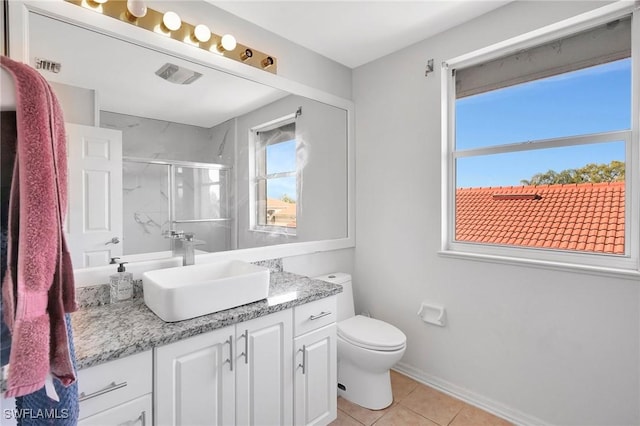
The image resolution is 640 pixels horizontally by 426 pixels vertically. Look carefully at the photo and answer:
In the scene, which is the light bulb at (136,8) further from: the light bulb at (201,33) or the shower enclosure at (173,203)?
the shower enclosure at (173,203)

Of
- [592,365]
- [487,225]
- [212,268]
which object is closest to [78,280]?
[212,268]

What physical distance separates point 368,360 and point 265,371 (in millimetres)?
740

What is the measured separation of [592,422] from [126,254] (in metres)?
2.52

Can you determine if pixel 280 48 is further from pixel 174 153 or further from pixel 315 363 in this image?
pixel 315 363

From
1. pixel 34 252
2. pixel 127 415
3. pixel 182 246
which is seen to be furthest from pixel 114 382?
pixel 182 246

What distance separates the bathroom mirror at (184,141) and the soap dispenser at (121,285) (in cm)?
10

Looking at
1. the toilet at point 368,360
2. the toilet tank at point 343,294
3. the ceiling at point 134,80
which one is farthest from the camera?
the toilet tank at point 343,294

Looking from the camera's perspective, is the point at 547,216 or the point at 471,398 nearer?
the point at 547,216

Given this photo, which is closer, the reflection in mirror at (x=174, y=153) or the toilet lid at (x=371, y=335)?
the reflection in mirror at (x=174, y=153)

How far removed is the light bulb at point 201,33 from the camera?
1.62 m

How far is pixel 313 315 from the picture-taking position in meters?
1.61

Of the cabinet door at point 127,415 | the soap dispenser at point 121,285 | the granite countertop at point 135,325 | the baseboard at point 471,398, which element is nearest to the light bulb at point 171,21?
the soap dispenser at point 121,285

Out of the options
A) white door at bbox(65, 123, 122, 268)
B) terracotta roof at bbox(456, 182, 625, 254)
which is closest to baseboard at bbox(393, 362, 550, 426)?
terracotta roof at bbox(456, 182, 625, 254)

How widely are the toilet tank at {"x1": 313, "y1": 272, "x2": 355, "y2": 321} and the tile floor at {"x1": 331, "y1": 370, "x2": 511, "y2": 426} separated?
1.82 ft
